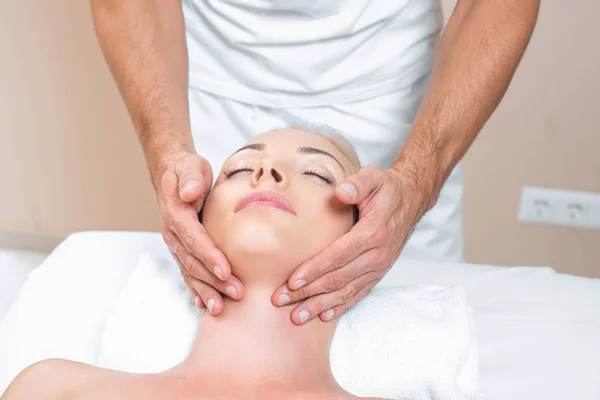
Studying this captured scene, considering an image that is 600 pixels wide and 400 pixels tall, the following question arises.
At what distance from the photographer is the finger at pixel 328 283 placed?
46.6 inches

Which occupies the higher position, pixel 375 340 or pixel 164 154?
pixel 164 154

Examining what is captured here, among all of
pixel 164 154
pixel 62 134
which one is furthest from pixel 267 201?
pixel 62 134

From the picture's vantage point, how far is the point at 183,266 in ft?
4.23

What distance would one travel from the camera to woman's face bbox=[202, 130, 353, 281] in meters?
1.18

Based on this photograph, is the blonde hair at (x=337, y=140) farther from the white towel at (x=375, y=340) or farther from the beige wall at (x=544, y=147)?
the beige wall at (x=544, y=147)

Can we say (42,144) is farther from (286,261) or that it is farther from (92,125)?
(286,261)

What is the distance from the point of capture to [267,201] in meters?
1.21

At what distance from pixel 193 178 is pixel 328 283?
0.91ft

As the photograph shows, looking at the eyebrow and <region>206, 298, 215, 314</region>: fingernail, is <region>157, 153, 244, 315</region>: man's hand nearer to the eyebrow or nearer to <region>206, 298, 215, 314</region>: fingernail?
<region>206, 298, 215, 314</region>: fingernail

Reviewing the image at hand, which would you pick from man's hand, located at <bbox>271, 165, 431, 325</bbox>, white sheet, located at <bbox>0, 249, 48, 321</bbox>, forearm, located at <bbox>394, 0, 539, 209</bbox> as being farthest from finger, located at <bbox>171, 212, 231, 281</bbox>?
white sheet, located at <bbox>0, 249, 48, 321</bbox>

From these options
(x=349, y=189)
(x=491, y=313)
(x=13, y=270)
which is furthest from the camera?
(x=13, y=270)

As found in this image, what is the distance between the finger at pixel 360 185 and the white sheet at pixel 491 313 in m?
0.47

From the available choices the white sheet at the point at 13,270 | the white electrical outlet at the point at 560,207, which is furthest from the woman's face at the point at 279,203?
the white electrical outlet at the point at 560,207

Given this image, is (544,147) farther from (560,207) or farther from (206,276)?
(206,276)
